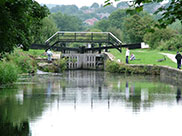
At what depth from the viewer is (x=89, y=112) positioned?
48.2 feet

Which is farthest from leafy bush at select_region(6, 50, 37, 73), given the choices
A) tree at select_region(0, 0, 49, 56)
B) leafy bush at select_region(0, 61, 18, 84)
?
tree at select_region(0, 0, 49, 56)

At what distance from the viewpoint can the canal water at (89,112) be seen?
1169cm

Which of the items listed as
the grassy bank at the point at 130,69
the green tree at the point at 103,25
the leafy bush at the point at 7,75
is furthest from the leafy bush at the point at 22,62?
the green tree at the point at 103,25

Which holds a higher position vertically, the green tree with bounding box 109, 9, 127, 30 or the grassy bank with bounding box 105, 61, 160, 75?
the green tree with bounding box 109, 9, 127, 30

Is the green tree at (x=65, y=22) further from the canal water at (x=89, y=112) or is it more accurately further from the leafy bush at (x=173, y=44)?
the canal water at (x=89, y=112)

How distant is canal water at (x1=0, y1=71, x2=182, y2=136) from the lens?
38.3ft

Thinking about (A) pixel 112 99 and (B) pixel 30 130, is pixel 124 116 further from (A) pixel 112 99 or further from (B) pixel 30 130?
(A) pixel 112 99

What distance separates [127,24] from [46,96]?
48719mm

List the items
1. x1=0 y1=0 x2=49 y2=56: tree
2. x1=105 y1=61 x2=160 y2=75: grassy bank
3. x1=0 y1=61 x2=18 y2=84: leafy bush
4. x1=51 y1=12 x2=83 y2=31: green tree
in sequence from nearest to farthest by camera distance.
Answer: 1. x1=0 y1=0 x2=49 y2=56: tree
2. x1=0 y1=61 x2=18 y2=84: leafy bush
3. x1=105 y1=61 x2=160 y2=75: grassy bank
4. x1=51 y1=12 x2=83 y2=31: green tree

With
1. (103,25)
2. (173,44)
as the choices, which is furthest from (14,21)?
(103,25)

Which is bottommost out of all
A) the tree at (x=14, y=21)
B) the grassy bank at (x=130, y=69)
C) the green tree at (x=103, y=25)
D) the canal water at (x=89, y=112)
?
the canal water at (x=89, y=112)

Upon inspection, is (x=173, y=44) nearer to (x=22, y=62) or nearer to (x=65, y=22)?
(x=22, y=62)

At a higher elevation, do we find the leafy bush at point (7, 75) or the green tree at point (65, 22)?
the green tree at point (65, 22)

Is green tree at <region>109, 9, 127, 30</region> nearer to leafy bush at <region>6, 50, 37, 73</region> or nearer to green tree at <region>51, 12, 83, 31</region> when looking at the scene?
green tree at <region>51, 12, 83, 31</region>
